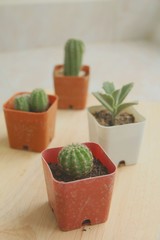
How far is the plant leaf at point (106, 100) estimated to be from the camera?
0.69 m

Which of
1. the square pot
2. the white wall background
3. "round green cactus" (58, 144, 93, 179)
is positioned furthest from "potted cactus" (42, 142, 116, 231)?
the white wall background

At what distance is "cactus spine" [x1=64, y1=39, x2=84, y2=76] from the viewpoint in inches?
36.5

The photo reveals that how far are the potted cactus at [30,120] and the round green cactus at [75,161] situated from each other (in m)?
0.23

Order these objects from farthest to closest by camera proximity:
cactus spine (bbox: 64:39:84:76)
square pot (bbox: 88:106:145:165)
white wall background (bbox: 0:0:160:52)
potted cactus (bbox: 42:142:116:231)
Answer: white wall background (bbox: 0:0:160:52)
cactus spine (bbox: 64:39:84:76)
square pot (bbox: 88:106:145:165)
potted cactus (bbox: 42:142:116:231)

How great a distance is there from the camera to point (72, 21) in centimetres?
170

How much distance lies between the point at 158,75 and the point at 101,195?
3.06 ft

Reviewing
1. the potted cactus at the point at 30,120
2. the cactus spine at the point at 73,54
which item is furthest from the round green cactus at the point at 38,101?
the cactus spine at the point at 73,54

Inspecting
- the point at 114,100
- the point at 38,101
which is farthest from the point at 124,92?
the point at 38,101

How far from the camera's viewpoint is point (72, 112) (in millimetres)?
987

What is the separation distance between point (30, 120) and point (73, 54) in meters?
0.28

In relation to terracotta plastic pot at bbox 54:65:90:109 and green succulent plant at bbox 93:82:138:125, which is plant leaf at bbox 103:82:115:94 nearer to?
green succulent plant at bbox 93:82:138:125

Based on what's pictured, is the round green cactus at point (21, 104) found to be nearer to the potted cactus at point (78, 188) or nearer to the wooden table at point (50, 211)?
the wooden table at point (50, 211)

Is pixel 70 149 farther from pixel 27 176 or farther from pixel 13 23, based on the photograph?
pixel 13 23

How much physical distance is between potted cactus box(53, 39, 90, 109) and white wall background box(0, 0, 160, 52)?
2.31 feet
